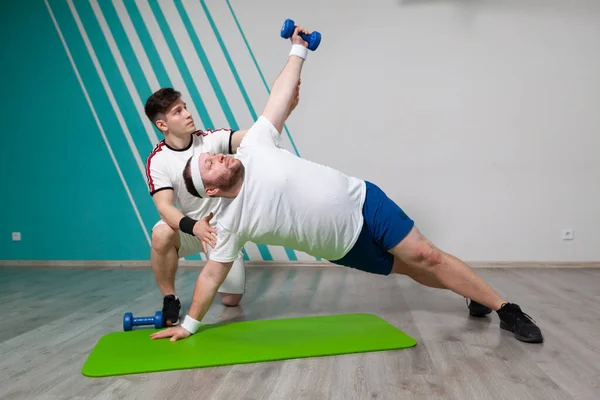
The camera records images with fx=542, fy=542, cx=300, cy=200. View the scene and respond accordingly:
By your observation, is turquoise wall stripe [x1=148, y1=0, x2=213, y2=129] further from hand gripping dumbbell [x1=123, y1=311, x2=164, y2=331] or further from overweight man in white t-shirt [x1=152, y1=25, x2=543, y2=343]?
hand gripping dumbbell [x1=123, y1=311, x2=164, y2=331]

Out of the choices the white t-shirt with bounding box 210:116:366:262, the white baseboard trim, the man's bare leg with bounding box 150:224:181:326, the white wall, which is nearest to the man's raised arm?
the white t-shirt with bounding box 210:116:366:262

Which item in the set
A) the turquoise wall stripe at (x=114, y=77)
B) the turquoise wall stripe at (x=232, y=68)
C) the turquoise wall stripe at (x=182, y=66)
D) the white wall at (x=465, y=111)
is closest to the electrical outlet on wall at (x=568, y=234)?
the white wall at (x=465, y=111)

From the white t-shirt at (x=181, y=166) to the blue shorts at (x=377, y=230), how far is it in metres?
1.03

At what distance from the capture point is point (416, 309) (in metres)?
3.11

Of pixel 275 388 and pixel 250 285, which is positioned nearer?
pixel 275 388

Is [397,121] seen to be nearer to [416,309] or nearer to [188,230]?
[416,309]

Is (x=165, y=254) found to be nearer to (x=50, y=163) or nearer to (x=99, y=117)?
(x=99, y=117)

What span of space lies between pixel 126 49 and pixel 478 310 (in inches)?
153

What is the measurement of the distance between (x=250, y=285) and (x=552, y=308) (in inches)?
79.1

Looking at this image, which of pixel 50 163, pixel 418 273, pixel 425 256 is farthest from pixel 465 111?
→ pixel 50 163

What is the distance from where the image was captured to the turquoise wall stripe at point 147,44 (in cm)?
498

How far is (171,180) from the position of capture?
9.82ft

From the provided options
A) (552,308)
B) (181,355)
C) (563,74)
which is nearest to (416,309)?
(552,308)

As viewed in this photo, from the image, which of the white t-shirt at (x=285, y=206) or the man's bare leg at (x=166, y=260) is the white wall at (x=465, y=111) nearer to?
the man's bare leg at (x=166, y=260)
